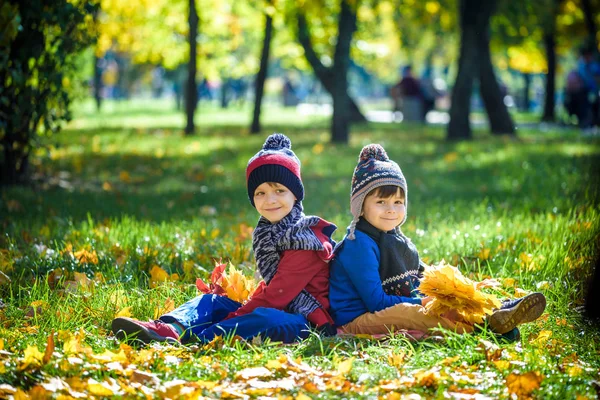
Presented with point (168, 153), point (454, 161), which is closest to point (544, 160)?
point (454, 161)

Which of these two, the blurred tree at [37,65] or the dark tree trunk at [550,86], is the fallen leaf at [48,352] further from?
the dark tree trunk at [550,86]

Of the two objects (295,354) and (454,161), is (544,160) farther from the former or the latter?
(295,354)

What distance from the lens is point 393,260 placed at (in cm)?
457

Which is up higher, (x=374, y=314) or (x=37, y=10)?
(x=37, y=10)

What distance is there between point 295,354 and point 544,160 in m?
9.87

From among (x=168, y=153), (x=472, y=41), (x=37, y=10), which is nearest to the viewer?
(x=37, y=10)

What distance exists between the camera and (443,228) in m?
7.09

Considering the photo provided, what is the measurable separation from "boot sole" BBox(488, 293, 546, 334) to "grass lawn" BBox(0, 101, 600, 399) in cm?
10

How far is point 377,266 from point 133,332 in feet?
4.23

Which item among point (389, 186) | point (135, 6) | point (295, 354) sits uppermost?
point (135, 6)

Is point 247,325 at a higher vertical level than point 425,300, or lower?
lower

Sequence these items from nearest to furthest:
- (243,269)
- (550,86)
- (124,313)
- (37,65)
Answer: (124,313)
(243,269)
(37,65)
(550,86)

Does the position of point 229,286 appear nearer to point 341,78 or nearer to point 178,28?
point 341,78

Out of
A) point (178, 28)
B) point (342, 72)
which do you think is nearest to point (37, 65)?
point (342, 72)
